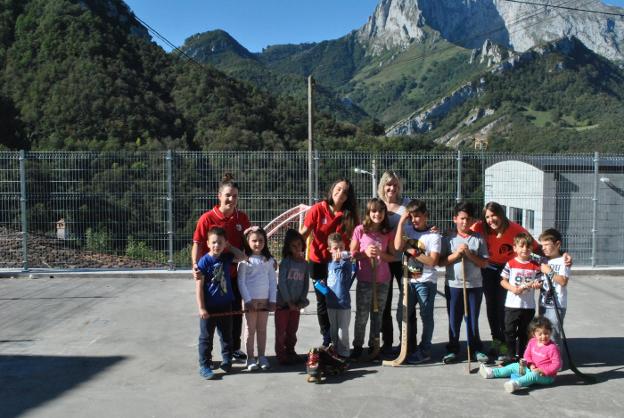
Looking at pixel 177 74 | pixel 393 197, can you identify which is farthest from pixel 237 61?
pixel 393 197

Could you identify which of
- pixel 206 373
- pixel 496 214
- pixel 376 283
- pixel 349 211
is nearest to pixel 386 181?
pixel 349 211

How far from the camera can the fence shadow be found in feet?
13.5

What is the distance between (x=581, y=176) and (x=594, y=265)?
3417 millimetres

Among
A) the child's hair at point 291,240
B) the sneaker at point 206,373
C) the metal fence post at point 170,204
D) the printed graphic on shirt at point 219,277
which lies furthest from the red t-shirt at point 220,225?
the metal fence post at point 170,204

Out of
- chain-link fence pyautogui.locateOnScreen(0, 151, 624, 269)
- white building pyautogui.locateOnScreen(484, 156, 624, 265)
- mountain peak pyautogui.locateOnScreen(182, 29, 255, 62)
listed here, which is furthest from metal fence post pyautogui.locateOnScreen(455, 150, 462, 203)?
mountain peak pyautogui.locateOnScreen(182, 29, 255, 62)

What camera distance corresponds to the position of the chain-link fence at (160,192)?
9039 millimetres

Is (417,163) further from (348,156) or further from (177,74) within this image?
(177,74)

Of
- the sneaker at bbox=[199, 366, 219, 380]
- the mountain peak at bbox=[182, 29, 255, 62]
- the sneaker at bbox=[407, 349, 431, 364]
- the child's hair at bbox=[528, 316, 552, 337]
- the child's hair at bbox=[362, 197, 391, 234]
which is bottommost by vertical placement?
the sneaker at bbox=[199, 366, 219, 380]

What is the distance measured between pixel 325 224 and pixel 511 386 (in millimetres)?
1881

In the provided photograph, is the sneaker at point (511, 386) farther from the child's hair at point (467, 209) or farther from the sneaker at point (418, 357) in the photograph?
the child's hair at point (467, 209)

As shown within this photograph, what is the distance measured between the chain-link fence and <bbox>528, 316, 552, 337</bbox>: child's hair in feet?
14.6

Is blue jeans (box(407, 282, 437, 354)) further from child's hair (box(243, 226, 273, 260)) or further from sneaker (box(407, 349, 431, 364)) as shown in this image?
child's hair (box(243, 226, 273, 260))

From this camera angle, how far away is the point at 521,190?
32.4 feet

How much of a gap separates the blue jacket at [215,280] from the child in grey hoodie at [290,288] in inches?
18.2
